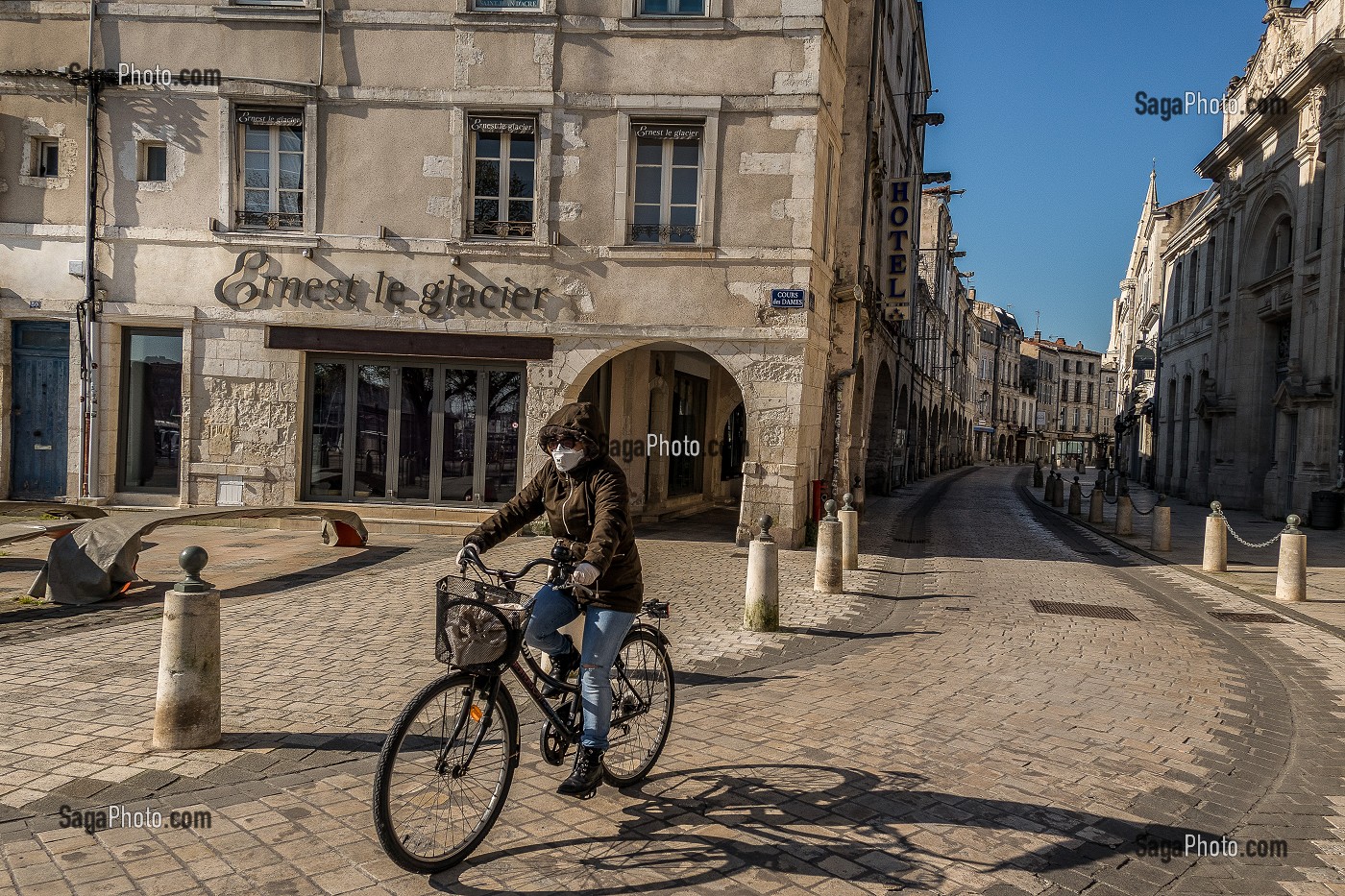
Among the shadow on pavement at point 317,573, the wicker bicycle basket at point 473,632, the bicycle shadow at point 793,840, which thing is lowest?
the bicycle shadow at point 793,840

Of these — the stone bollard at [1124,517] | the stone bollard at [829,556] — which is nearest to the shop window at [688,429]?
the stone bollard at [829,556]

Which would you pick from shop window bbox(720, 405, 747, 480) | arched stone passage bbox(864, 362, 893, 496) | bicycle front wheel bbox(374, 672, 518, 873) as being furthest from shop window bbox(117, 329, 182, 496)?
arched stone passage bbox(864, 362, 893, 496)

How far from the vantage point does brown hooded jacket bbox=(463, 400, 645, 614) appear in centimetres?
388

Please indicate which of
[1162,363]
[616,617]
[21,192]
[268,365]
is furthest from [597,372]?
[1162,363]

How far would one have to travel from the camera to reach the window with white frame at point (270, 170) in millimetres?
13859

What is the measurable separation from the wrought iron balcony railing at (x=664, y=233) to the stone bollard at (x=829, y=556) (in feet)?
17.3

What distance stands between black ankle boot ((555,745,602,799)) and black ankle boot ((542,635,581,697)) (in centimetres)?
26

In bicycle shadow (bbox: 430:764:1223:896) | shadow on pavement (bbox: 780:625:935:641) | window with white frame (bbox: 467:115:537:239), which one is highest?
window with white frame (bbox: 467:115:537:239)

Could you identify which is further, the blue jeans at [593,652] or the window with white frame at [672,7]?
the window with white frame at [672,7]

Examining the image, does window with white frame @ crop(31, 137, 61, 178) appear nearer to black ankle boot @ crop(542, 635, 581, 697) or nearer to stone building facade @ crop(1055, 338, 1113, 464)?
black ankle boot @ crop(542, 635, 581, 697)

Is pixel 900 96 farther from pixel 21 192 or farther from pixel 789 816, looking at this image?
pixel 789 816

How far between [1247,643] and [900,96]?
2207cm

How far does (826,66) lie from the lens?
1391cm

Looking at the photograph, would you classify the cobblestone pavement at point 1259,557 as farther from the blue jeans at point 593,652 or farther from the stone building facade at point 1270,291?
the blue jeans at point 593,652
